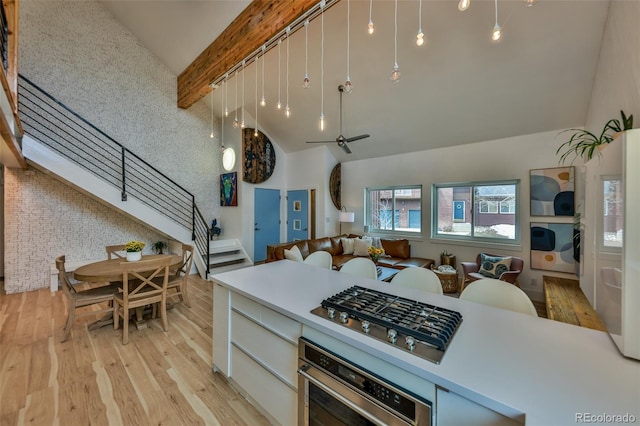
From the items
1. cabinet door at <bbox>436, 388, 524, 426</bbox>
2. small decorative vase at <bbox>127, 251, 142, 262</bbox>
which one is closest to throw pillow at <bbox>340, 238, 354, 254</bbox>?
small decorative vase at <bbox>127, 251, 142, 262</bbox>

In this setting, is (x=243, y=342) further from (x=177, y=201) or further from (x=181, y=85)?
(x=181, y=85)

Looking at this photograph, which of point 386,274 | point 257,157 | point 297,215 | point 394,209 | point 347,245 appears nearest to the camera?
point 386,274

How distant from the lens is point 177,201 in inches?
223

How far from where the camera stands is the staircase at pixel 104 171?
3.74 meters

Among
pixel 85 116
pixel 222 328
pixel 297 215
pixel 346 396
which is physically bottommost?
pixel 222 328

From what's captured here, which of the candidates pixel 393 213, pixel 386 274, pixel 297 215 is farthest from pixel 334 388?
pixel 297 215

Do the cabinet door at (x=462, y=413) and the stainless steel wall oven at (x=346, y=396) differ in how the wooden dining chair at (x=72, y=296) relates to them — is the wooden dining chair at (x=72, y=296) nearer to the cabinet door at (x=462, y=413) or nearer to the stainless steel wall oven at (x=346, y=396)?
the stainless steel wall oven at (x=346, y=396)

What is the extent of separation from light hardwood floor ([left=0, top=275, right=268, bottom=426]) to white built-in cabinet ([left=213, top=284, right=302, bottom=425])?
23cm

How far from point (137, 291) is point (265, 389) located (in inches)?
84.4

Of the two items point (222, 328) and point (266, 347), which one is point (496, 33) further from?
point (222, 328)

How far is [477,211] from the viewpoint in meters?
4.83

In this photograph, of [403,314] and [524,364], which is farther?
[403,314]

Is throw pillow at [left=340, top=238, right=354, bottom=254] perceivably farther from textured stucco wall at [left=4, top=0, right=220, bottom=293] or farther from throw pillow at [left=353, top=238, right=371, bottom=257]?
textured stucco wall at [left=4, top=0, right=220, bottom=293]

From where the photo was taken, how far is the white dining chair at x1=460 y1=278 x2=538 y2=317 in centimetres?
149
